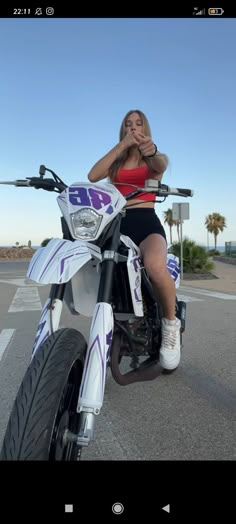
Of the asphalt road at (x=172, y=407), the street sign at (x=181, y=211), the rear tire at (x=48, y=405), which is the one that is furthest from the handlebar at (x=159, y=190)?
the street sign at (x=181, y=211)

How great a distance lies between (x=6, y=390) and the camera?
127 inches

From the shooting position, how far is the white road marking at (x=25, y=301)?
792 centimetres

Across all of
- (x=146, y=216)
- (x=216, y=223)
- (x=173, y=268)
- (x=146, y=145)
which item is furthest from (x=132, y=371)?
(x=216, y=223)

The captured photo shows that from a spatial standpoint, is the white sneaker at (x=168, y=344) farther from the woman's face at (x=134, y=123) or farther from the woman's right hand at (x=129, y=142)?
the woman's face at (x=134, y=123)

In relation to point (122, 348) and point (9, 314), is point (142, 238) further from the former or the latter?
point (9, 314)

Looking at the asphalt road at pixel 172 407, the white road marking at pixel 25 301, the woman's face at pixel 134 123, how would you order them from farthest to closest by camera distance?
the white road marking at pixel 25 301
the woman's face at pixel 134 123
the asphalt road at pixel 172 407

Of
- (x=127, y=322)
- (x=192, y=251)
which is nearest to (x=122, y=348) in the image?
(x=127, y=322)

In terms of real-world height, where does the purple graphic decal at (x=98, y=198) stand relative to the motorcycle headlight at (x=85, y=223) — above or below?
above

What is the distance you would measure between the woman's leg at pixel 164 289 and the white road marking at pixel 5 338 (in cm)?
227

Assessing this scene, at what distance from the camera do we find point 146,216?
278 centimetres

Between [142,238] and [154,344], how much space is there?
0.76 meters

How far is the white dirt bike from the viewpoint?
1.48m
